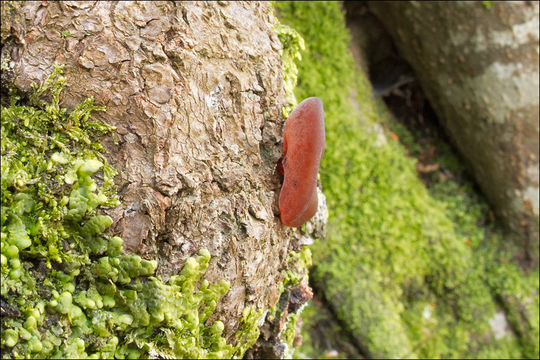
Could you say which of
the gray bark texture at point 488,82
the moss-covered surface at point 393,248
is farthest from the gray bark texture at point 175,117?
the gray bark texture at point 488,82

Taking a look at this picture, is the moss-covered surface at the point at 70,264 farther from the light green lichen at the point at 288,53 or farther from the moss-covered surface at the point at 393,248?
the moss-covered surface at the point at 393,248

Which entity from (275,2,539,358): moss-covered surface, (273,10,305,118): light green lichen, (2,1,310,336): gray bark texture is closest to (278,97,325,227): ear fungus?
(2,1,310,336): gray bark texture

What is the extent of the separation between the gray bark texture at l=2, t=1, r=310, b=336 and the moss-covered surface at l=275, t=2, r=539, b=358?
1480mm

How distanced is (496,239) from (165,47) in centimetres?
341

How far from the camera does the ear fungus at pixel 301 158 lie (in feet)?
5.20

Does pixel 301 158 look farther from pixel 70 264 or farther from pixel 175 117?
pixel 70 264

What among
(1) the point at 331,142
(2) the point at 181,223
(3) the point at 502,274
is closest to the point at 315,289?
(1) the point at 331,142

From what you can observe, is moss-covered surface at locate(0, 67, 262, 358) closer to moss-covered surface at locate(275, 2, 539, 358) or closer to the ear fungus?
the ear fungus

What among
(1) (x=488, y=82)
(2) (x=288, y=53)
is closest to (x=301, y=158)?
(2) (x=288, y=53)

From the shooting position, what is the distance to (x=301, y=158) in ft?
5.19

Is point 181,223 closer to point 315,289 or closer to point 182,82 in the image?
point 182,82

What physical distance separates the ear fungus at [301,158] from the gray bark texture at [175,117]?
0.07 metres

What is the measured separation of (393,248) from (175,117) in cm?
234

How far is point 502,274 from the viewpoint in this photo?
3730 millimetres
